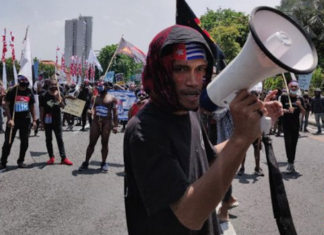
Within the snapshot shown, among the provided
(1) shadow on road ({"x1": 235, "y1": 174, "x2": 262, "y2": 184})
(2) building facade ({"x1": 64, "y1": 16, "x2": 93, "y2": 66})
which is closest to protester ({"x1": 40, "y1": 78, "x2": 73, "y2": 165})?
(1) shadow on road ({"x1": 235, "y1": 174, "x2": 262, "y2": 184})

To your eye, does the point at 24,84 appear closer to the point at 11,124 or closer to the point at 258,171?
the point at 11,124

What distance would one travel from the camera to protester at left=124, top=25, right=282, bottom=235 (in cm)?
129

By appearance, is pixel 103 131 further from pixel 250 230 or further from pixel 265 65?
pixel 265 65

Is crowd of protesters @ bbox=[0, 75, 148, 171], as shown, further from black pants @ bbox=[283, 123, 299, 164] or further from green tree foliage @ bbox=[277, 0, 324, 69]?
green tree foliage @ bbox=[277, 0, 324, 69]

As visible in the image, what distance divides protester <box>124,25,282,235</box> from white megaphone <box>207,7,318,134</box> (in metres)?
0.06

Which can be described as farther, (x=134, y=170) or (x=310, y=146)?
(x=310, y=146)

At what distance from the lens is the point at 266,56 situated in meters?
1.25

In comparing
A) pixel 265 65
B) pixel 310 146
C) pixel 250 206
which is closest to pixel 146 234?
pixel 265 65

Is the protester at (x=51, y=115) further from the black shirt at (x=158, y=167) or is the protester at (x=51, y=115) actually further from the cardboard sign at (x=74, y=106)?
the black shirt at (x=158, y=167)

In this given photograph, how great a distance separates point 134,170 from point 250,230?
3330 millimetres

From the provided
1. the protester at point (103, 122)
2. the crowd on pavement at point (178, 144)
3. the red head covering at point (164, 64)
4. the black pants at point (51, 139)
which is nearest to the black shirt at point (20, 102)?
the black pants at point (51, 139)

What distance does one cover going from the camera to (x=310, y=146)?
11031 mm

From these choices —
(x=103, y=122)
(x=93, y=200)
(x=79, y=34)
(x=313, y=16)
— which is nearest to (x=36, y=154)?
(x=103, y=122)

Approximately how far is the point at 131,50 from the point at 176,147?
39.6 ft
